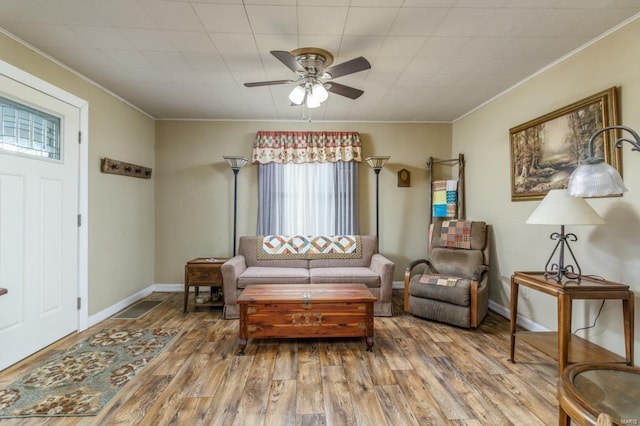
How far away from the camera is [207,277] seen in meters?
3.64

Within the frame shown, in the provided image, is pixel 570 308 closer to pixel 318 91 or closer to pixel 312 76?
pixel 318 91

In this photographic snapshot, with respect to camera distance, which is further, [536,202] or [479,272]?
[479,272]

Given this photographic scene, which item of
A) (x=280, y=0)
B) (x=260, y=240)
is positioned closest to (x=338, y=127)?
(x=260, y=240)

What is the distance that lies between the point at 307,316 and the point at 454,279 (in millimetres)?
1665

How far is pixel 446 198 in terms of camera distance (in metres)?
4.36

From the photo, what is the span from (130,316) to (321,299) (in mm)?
2360

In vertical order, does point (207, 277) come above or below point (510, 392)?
above

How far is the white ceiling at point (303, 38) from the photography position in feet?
6.70

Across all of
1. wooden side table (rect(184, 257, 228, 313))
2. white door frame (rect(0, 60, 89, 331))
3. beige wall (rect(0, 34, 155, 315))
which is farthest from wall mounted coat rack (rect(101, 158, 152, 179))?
Answer: wooden side table (rect(184, 257, 228, 313))

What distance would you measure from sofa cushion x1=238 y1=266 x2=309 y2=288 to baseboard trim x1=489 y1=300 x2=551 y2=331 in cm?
230

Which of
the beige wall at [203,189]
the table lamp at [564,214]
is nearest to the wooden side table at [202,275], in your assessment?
the beige wall at [203,189]

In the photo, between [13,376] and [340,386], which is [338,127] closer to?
[340,386]

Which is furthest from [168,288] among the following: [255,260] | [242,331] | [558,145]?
[558,145]

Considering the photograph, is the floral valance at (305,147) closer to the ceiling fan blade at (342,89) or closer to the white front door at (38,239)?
the ceiling fan blade at (342,89)
